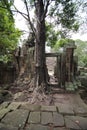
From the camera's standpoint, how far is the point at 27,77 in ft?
23.2

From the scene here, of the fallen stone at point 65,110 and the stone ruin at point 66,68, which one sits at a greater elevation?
the stone ruin at point 66,68

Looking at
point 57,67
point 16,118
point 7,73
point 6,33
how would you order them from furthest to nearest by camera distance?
point 7,73
point 57,67
point 6,33
point 16,118

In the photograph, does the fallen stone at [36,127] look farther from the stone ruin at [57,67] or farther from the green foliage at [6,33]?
the green foliage at [6,33]

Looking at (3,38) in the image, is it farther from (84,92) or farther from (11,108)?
(84,92)

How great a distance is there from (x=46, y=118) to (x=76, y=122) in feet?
2.25

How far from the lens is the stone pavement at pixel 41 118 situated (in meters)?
2.86

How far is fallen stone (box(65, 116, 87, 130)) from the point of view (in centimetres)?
286

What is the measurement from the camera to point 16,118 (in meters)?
3.17

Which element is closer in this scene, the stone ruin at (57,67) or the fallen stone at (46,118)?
the fallen stone at (46,118)

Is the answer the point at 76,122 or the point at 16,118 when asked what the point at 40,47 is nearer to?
the point at 16,118

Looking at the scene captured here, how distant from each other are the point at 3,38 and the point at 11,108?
3.92m

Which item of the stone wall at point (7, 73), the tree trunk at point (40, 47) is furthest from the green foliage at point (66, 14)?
the stone wall at point (7, 73)

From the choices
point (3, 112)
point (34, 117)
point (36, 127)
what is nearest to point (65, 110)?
point (34, 117)

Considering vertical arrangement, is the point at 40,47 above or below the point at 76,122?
above
